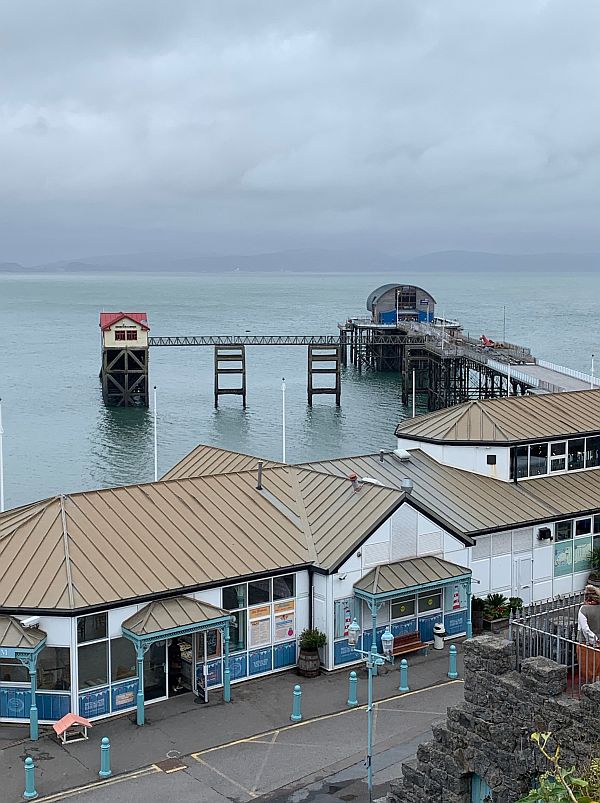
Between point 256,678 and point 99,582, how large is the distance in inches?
195

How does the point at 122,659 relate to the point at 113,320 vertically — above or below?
below

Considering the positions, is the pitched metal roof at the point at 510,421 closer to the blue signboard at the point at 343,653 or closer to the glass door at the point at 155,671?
the blue signboard at the point at 343,653

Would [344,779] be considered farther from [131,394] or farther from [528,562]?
[131,394]

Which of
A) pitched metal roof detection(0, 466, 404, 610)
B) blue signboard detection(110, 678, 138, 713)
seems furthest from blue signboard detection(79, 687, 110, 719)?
pitched metal roof detection(0, 466, 404, 610)

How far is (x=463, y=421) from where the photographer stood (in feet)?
118

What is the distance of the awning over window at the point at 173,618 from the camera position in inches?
966

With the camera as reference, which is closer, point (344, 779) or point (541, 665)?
point (541, 665)

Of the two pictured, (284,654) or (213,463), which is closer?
(284,654)

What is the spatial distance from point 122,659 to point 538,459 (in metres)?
16.3

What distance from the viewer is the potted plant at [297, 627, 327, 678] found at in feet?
90.1

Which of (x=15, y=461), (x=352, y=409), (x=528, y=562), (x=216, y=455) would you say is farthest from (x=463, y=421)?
(x=352, y=409)

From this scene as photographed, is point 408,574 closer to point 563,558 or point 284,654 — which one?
point 284,654

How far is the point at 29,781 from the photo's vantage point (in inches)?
825

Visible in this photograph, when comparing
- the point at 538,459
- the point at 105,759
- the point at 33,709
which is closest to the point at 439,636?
the point at 538,459
